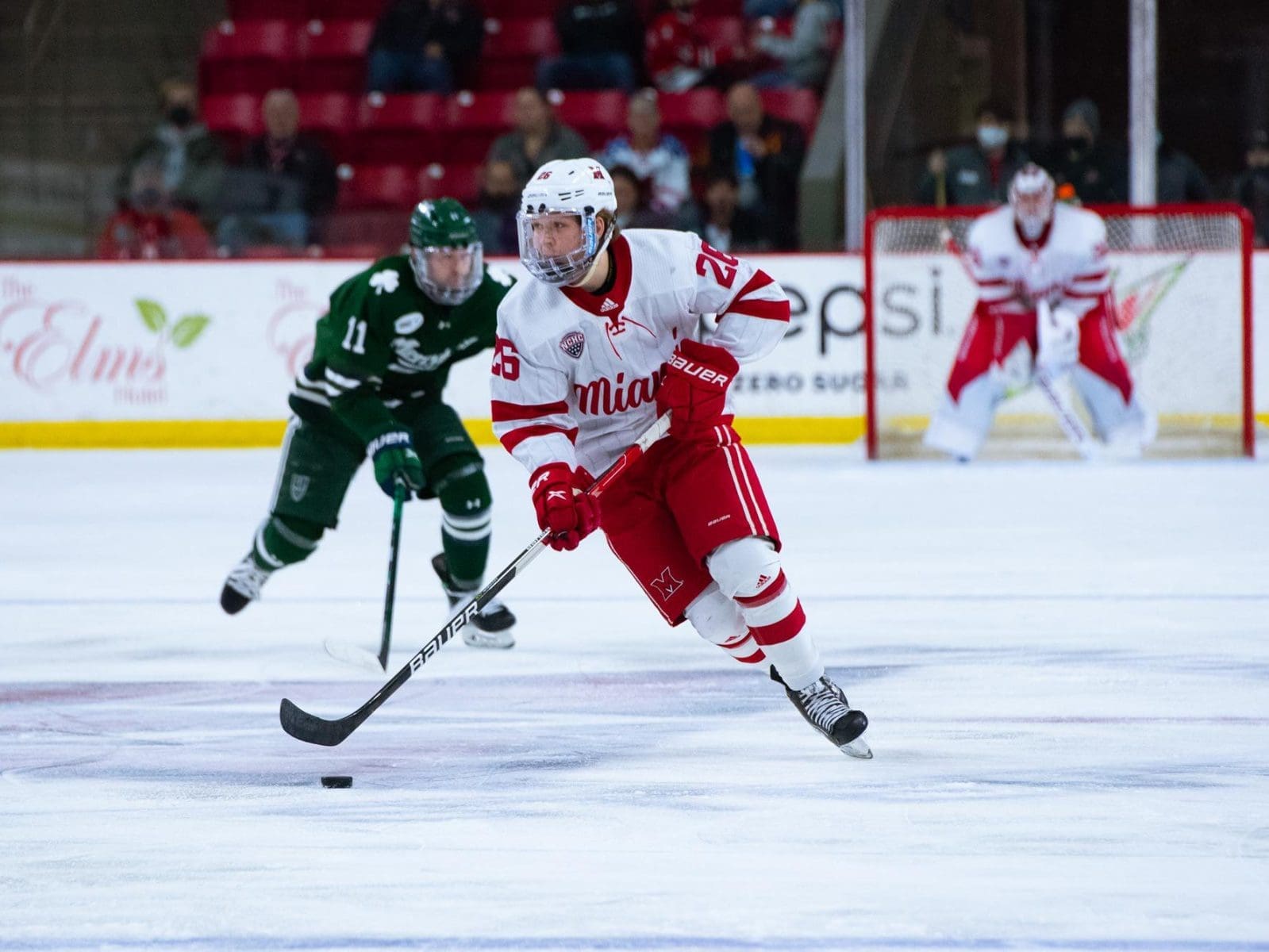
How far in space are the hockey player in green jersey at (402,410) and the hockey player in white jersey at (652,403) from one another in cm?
81

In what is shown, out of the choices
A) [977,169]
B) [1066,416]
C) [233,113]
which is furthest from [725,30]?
[1066,416]

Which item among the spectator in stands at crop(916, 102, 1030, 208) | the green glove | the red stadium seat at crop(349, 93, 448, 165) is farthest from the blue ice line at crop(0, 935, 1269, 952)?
the red stadium seat at crop(349, 93, 448, 165)

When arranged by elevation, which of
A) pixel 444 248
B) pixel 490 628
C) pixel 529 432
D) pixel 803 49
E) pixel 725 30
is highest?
pixel 725 30

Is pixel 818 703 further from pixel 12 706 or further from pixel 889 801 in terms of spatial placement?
pixel 12 706

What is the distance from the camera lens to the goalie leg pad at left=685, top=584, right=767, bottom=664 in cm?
306

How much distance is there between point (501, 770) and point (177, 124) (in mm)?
6559

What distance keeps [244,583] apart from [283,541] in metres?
0.15

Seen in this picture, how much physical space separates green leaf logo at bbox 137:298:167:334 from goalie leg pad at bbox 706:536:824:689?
18.8ft

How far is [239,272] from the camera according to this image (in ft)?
27.0

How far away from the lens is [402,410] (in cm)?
411

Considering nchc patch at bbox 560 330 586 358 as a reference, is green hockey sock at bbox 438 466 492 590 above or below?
below

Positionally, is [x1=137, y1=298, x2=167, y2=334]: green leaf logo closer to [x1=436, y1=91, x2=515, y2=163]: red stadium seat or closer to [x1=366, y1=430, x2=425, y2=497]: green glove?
[x1=436, y1=91, x2=515, y2=163]: red stadium seat

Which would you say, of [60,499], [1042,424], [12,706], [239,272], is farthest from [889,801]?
[239,272]

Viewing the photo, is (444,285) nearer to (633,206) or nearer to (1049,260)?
(1049,260)
